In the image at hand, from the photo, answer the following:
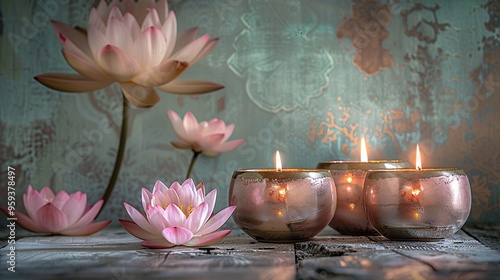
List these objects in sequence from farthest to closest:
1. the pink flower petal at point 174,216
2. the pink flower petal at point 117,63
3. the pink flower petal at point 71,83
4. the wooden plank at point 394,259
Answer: the pink flower petal at point 71,83 < the pink flower petal at point 117,63 < the pink flower petal at point 174,216 < the wooden plank at point 394,259

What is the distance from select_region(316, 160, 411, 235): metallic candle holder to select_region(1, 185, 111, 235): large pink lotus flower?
33cm

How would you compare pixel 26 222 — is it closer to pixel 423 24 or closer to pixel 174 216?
pixel 174 216

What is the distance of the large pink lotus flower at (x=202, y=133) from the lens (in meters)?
0.94

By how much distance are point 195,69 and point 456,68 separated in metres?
0.43

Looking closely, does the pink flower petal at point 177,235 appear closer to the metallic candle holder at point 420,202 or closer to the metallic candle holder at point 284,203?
the metallic candle holder at point 284,203

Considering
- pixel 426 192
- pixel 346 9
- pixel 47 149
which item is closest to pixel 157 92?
pixel 47 149

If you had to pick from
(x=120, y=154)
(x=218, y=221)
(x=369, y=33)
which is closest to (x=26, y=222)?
(x=120, y=154)

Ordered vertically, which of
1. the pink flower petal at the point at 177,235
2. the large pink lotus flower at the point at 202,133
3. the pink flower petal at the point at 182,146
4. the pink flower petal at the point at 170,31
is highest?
the pink flower petal at the point at 170,31

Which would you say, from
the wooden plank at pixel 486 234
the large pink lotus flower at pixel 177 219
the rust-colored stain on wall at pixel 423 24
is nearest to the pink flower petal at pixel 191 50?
the large pink lotus flower at pixel 177 219

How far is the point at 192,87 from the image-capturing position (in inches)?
38.2

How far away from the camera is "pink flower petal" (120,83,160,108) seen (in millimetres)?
901

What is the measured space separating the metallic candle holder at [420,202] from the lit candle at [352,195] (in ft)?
0.25

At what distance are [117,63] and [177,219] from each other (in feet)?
0.84

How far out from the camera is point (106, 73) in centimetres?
87
